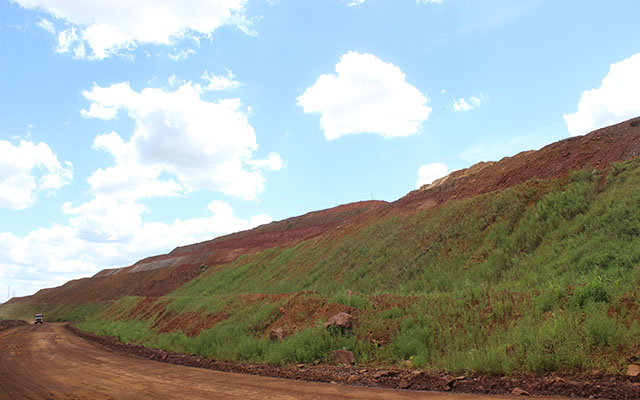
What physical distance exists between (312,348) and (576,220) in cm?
1027

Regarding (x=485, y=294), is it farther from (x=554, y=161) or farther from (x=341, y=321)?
(x=554, y=161)

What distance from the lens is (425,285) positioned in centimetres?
1570

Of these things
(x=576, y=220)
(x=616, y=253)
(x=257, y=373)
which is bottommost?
(x=257, y=373)

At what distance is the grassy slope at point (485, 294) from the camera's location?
7348 millimetres

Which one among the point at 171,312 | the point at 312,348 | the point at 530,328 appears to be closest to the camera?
the point at 530,328

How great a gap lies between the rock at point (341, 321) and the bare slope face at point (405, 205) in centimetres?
1320

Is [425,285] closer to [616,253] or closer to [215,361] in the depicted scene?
[616,253]

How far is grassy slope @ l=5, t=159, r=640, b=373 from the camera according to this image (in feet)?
24.1

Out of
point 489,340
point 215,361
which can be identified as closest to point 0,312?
point 215,361

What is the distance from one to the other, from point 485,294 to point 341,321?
393 centimetres

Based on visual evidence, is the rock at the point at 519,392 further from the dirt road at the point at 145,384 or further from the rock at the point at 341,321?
the rock at the point at 341,321

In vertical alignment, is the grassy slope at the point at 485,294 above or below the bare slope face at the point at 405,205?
below

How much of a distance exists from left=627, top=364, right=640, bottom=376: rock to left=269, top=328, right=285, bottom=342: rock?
817 centimetres

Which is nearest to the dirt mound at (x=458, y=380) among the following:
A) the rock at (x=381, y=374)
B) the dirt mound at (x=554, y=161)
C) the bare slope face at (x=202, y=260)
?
the rock at (x=381, y=374)
